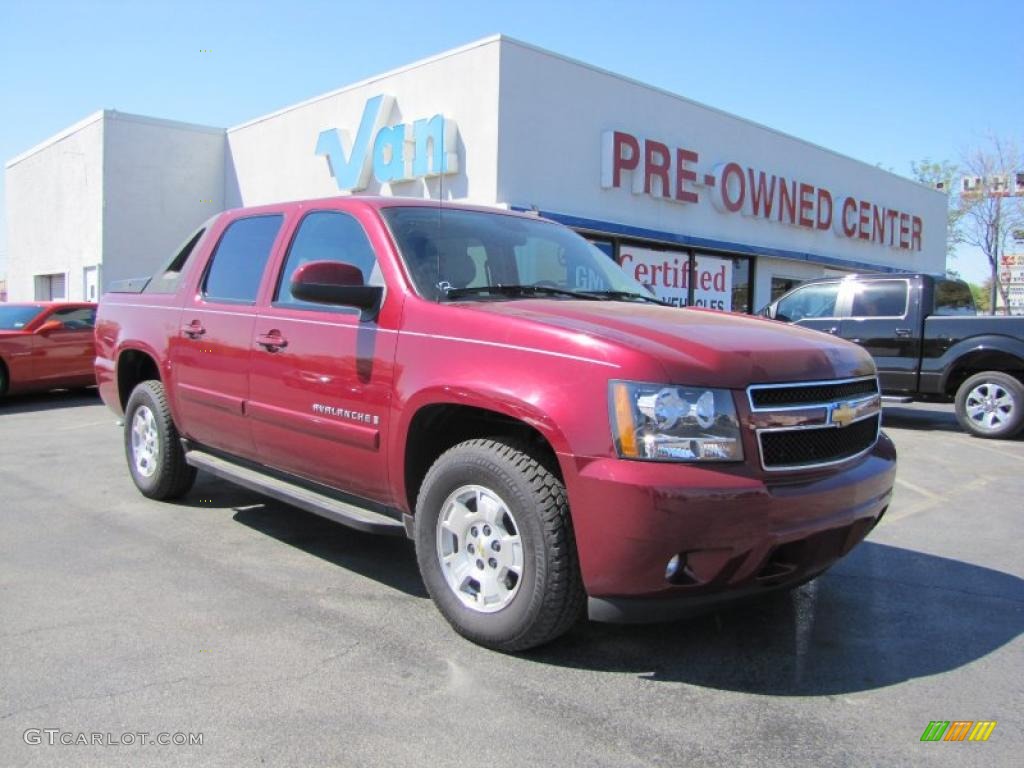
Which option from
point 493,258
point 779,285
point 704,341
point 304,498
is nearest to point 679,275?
point 779,285

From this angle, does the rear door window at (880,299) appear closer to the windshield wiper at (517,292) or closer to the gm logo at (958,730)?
the windshield wiper at (517,292)

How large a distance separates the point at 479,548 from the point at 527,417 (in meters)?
0.64

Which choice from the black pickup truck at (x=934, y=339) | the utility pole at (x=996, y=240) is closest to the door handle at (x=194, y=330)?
the black pickup truck at (x=934, y=339)

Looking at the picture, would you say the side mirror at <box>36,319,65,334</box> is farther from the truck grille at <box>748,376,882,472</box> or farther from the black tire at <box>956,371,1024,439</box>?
the black tire at <box>956,371,1024,439</box>

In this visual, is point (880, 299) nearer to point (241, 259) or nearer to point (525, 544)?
point (241, 259)

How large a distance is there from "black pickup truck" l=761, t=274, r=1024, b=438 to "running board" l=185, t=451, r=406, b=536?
671 cm

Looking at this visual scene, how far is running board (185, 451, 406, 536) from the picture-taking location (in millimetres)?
3760

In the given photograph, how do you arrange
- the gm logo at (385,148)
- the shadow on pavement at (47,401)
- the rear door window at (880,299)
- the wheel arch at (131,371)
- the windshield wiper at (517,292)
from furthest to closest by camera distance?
the gm logo at (385,148)
the shadow on pavement at (47,401)
the rear door window at (880,299)
the wheel arch at (131,371)
the windshield wiper at (517,292)

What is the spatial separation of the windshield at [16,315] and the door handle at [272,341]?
939 centimetres

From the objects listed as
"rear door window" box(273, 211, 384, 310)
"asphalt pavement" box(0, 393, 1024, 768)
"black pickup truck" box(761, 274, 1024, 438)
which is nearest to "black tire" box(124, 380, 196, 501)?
"asphalt pavement" box(0, 393, 1024, 768)

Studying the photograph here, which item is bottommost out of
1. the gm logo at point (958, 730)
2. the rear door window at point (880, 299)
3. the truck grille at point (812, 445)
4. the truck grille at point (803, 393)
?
the gm logo at point (958, 730)

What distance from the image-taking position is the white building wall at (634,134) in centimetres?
1434

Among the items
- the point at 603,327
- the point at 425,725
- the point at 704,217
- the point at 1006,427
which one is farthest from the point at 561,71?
the point at 425,725

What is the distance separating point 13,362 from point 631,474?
11550mm
